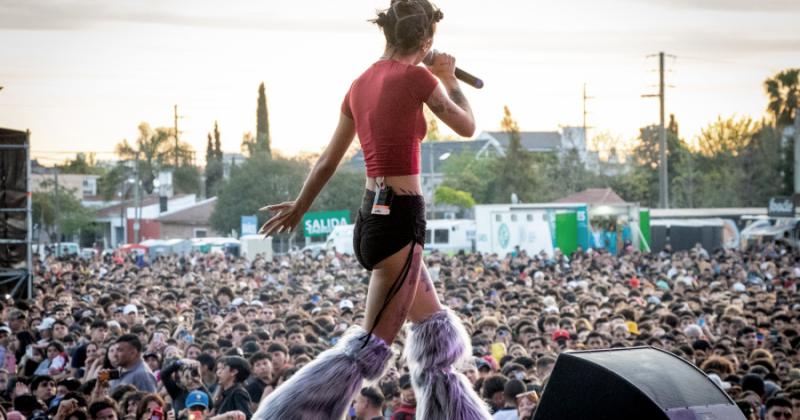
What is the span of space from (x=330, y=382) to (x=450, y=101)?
1.05 m

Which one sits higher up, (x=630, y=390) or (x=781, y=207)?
(x=781, y=207)

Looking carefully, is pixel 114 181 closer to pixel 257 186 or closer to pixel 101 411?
pixel 257 186

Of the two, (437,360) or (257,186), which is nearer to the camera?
(437,360)

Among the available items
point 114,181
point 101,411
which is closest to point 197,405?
point 101,411

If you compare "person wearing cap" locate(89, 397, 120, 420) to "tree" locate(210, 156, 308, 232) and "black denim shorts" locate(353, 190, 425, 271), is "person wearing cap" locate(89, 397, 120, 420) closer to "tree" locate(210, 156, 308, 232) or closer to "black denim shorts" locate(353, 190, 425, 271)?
"black denim shorts" locate(353, 190, 425, 271)

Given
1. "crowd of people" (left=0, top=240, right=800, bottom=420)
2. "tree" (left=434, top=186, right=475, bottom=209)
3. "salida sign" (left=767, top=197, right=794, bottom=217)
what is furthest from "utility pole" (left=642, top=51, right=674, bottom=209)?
"crowd of people" (left=0, top=240, right=800, bottom=420)

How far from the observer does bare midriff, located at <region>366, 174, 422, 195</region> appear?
376 centimetres

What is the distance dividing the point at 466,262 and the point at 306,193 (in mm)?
26266

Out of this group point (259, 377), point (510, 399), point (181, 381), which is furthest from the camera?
point (259, 377)

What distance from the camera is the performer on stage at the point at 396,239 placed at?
3.70 metres

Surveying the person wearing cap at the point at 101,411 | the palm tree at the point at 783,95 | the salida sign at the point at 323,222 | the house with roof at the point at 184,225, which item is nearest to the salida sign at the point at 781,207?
the salida sign at the point at 323,222

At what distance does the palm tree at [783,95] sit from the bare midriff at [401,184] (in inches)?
2597

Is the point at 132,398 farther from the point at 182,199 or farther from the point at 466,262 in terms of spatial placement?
the point at 182,199

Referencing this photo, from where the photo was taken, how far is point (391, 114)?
3699 mm
